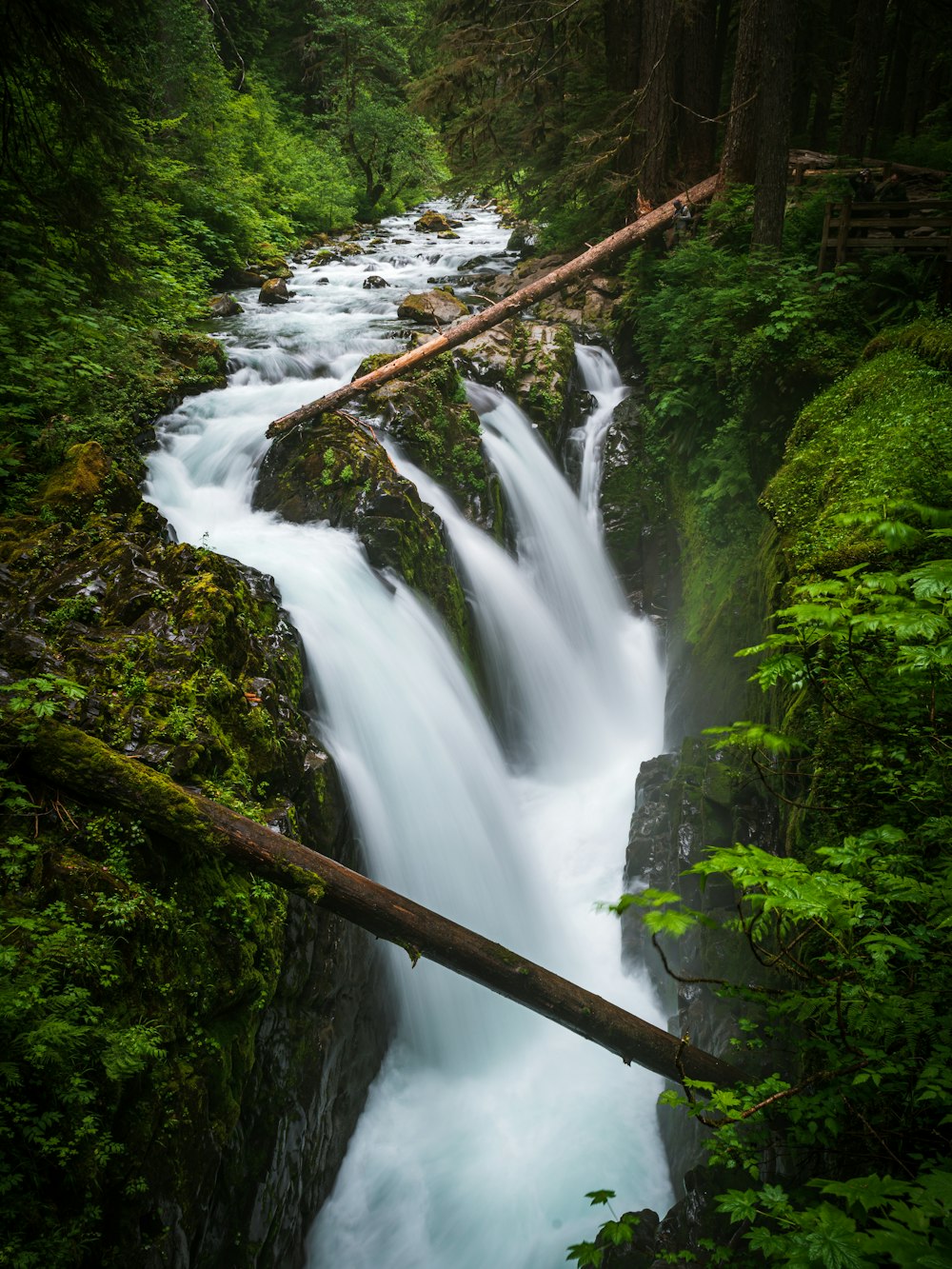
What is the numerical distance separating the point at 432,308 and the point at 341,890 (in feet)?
40.3

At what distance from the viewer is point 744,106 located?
31.9 feet

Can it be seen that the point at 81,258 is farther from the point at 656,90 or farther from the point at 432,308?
the point at 656,90

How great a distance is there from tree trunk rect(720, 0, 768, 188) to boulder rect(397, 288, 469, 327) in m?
4.99

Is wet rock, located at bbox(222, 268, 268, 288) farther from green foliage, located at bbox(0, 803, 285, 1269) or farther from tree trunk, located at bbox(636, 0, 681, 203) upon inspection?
green foliage, located at bbox(0, 803, 285, 1269)

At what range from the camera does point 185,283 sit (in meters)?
10.6

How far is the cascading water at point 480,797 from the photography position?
477cm

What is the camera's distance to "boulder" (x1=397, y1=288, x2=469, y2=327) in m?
13.0

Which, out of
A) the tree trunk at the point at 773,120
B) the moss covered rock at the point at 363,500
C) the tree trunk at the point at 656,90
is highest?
the tree trunk at the point at 656,90

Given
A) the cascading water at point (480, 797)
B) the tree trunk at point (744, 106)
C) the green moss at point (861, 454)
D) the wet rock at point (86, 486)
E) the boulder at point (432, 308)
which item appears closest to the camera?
the green moss at point (861, 454)

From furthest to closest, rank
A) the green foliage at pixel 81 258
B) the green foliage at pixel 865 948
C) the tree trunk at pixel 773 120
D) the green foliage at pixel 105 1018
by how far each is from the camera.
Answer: the tree trunk at pixel 773 120, the green foliage at pixel 81 258, the green foliage at pixel 105 1018, the green foliage at pixel 865 948

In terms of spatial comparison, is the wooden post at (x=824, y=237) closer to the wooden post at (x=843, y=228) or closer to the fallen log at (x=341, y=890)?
the wooden post at (x=843, y=228)

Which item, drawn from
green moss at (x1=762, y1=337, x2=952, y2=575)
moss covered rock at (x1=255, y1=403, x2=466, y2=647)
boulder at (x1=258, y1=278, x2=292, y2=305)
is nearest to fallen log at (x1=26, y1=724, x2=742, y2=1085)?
green moss at (x1=762, y1=337, x2=952, y2=575)

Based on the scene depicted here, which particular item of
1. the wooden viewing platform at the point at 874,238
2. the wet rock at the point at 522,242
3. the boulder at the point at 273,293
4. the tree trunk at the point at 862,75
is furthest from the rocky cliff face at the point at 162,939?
the tree trunk at the point at 862,75

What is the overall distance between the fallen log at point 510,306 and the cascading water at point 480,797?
1.08 metres
